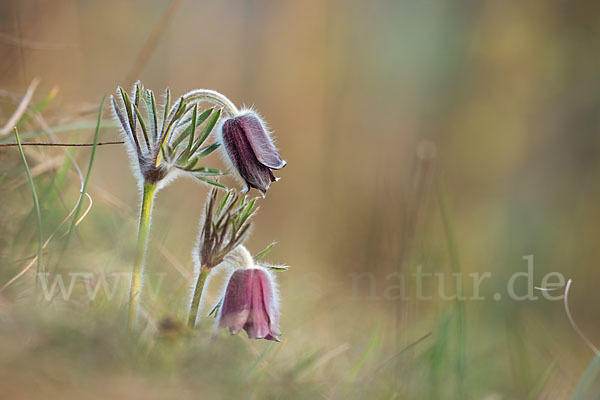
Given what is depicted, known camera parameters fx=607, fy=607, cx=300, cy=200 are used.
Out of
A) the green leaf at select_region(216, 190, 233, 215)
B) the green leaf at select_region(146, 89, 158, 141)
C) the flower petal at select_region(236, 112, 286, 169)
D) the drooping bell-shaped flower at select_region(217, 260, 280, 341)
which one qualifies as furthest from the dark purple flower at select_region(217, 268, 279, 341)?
the green leaf at select_region(146, 89, 158, 141)

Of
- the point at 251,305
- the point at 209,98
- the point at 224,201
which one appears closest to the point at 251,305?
the point at 251,305

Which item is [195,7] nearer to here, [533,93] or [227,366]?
[533,93]

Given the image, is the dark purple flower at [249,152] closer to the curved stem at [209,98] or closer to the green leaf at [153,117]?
the curved stem at [209,98]

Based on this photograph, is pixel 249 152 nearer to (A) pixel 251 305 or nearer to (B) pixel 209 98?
(B) pixel 209 98

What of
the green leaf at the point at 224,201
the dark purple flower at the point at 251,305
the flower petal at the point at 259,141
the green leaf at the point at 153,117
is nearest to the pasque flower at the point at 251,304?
the dark purple flower at the point at 251,305

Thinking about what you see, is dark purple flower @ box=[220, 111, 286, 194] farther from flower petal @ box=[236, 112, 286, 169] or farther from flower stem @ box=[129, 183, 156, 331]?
flower stem @ box=[129, 183, 156, 331]

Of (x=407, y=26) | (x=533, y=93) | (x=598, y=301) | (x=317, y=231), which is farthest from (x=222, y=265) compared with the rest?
(x=407, y=26)
